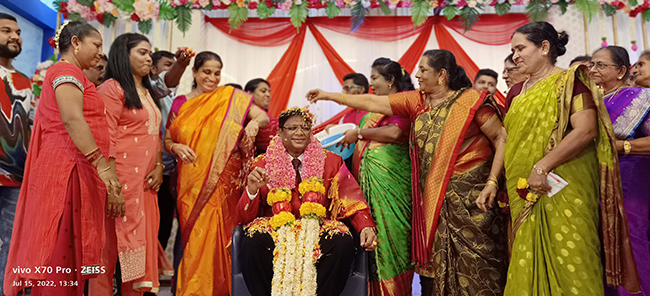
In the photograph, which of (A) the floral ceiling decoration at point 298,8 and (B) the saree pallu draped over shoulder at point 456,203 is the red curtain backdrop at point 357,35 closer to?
(A) the floral ceiling decoration at point 298,8

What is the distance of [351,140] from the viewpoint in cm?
307

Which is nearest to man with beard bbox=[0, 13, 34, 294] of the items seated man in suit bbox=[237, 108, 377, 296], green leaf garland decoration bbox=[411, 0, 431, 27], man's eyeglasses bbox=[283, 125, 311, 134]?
seated man in suit bbox=[237, 108, 377, 296]

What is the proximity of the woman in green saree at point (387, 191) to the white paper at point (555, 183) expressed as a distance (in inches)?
38.1

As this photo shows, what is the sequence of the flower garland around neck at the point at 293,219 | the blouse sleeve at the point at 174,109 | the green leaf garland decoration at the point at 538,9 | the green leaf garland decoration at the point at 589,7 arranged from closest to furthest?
1. the flower garland around neck at the point at 293,219
2. the blouse sleeve at the point at 174,109
3. the green leaf garland decoration at the point at 589,7
4. the green leaf garland decoration at the point at 538,9

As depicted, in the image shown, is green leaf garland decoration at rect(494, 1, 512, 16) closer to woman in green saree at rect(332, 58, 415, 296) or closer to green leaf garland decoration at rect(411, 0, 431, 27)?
green leaf garland decoration at rect(411, 0, 431, 27)

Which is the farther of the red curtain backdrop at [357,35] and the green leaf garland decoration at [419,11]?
the red curtain backdrop at [357,35]

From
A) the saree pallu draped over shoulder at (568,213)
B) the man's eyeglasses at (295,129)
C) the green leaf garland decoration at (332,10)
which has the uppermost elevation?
the green leaf garland decoration at (332,10)

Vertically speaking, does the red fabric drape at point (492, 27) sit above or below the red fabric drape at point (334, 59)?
above

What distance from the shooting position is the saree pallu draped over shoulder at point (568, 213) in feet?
6.49

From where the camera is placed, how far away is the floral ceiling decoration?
5.39 m

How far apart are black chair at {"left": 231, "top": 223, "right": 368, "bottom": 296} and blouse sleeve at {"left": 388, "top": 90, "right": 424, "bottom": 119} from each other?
99 centimetres

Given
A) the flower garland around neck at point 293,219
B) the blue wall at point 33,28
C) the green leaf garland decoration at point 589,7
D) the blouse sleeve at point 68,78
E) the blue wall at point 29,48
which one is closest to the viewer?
the blouse sleeve at point 68,78

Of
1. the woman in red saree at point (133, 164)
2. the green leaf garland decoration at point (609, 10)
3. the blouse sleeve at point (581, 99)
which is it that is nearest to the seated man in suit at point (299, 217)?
the woman in red saree at point (133, 164)

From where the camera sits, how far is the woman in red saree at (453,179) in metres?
2.55
